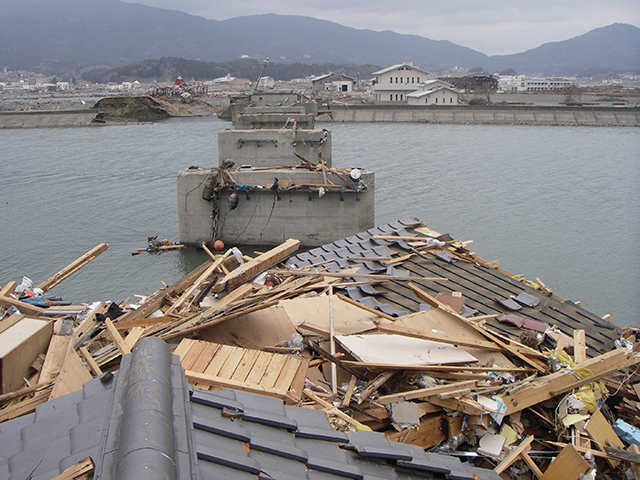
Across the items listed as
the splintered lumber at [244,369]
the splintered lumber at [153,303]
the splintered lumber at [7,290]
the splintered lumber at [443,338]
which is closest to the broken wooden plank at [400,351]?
the splintered lumber at [443,338]

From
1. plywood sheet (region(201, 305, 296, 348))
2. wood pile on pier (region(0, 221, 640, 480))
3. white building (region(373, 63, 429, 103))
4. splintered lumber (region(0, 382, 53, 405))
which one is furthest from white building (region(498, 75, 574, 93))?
splintered lumber (region(0, 382, 53, 405))

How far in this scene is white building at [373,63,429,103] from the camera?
106750mm

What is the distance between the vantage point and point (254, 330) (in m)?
9.08

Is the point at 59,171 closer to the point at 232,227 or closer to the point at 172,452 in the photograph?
the point at 232,227

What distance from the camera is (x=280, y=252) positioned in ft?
44.5

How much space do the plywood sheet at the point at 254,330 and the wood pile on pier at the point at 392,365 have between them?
0.8 inches

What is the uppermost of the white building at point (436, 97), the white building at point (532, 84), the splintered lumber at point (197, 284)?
the white building at point (532, 84)

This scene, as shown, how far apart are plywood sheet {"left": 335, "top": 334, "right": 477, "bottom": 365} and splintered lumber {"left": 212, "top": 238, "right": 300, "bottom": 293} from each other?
404 centimetres

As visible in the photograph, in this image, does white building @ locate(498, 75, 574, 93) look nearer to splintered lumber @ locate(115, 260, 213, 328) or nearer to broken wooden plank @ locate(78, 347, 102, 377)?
splintered lumber @ locate(115, 260, 213, 328)

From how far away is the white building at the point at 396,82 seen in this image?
107 meters

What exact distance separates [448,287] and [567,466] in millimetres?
6271

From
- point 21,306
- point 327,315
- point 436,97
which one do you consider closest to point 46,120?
point 436,97

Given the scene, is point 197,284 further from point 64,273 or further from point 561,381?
point 561,381

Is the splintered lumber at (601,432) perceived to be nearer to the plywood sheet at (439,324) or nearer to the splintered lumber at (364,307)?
the plywood sheet at (439,324)
